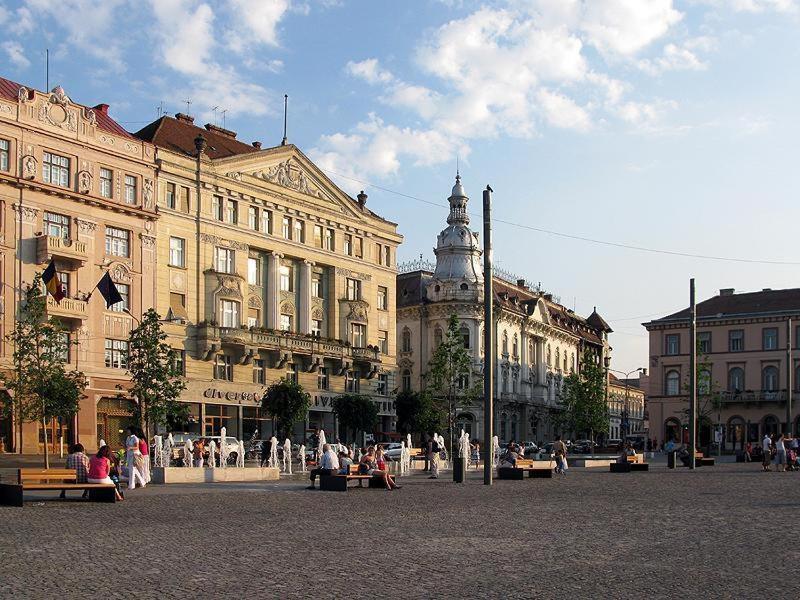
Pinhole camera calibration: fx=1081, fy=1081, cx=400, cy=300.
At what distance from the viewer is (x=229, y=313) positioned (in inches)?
2601

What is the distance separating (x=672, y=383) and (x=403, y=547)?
308 ft

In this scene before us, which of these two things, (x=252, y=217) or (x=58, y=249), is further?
(x=252, y=217)

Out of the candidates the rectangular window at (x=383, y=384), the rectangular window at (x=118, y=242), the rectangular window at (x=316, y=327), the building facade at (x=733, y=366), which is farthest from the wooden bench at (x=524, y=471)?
the building facade at (x=733, y=366)

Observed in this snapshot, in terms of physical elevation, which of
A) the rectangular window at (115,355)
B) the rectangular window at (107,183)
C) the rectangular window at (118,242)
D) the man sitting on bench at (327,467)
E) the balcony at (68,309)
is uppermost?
the rectangular window at (107,183)

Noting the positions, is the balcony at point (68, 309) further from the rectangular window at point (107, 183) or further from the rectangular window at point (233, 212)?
the rectangular window at point (233, 212)

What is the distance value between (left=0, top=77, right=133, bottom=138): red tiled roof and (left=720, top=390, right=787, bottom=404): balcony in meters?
61.2

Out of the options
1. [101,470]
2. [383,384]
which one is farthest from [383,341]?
[101,470]

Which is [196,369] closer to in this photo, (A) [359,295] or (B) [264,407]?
(B) [264,407]

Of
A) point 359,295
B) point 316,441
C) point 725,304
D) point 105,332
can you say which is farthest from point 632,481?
point 725,304

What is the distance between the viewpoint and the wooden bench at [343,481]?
30.2 m

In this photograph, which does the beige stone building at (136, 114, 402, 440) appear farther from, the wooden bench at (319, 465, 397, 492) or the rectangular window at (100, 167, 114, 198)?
the wooden bench at (319, 465, 397, 492)

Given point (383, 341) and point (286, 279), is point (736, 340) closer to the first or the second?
point (383, 341)

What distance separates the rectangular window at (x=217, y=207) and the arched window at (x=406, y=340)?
3682 centimetres

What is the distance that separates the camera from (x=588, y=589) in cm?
1152
